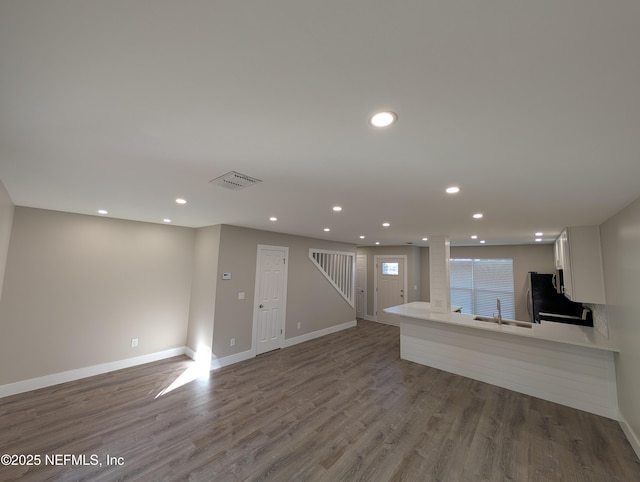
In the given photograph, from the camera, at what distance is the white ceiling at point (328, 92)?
72 cm

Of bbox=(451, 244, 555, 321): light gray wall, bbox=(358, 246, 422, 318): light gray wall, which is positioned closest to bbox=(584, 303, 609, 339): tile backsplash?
bbox=(451, 244, 555, 321): light gray wall

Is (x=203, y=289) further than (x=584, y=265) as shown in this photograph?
Yes

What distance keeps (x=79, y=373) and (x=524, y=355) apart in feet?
21.5

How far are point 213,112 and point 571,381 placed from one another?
196 inches

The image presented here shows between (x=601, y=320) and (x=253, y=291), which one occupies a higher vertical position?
(x=253, y=291)

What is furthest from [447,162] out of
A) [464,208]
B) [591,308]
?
[591,308]

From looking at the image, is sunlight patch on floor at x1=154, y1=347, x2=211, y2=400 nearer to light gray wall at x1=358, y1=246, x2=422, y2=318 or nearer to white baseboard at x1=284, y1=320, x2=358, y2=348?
white baseboard at x1=284, y1=320, x2=358, y2=348

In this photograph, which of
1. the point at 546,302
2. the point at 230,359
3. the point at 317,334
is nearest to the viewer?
the point at 230,359

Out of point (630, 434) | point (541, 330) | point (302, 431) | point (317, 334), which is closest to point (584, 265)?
point (541, 330)

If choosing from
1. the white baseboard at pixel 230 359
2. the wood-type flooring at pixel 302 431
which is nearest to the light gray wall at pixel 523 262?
the wood-type flooring at pixel 302 431

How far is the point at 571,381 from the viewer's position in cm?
327

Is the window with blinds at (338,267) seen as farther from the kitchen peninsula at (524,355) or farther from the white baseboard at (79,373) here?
the white baseboard at (79,373)

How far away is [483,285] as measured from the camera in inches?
276

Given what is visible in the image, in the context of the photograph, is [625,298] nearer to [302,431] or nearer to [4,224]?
[302,431]
